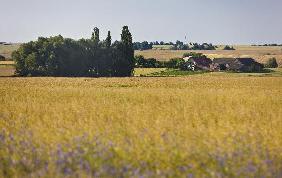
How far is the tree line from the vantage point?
79.0 m

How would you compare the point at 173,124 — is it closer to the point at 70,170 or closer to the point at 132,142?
the point at 132,142

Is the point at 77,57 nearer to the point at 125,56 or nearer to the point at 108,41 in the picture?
Result: the point at 108,41

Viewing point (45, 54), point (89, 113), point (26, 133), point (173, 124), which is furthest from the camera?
point (45, 54)

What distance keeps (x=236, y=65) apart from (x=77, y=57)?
5204cm

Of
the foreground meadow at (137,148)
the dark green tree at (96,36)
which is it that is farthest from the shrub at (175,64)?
the foreground meadow at (137,148)

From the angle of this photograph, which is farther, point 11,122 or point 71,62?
point 71,62

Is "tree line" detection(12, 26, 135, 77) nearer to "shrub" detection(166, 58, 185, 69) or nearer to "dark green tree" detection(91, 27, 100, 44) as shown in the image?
"dark green tree" detection(91, 27, 100, 44)

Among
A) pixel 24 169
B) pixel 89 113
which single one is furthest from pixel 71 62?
pixel 24 169

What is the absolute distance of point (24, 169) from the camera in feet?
21.3

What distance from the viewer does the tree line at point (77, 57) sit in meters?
79.0

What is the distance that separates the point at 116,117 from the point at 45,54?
70587mm

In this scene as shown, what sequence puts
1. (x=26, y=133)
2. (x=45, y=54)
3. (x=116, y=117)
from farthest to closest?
(x=45, y=54) → (x=116, y=117) → (x=26, y=133)

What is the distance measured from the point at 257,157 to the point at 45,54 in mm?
75412

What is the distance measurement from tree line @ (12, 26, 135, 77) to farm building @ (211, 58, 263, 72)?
4395 centimetres
